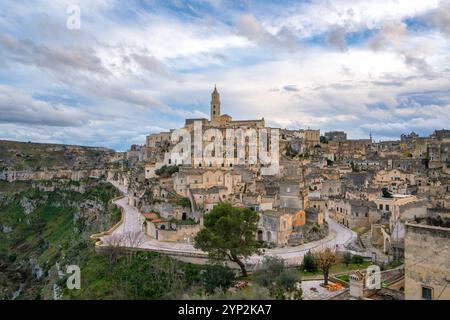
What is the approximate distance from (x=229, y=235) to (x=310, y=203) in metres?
18.3

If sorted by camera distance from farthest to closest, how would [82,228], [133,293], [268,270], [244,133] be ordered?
1. [244,133]
2. [82,228]
3. [133,293]
4. [268,270]

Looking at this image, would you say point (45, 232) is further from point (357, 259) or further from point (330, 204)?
point (357, 259)

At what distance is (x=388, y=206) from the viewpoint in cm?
3684

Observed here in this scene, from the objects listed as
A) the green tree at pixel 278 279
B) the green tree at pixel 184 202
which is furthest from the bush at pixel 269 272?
the green tree at pixel 184 202

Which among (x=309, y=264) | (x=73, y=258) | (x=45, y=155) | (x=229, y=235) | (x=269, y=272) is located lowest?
(x=73, y=258)

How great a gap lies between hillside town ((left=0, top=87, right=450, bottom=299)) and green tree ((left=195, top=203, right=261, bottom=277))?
2834 mm

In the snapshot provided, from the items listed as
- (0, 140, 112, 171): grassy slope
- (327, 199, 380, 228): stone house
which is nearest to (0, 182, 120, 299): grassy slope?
(327, 199, 380, 228): stone house

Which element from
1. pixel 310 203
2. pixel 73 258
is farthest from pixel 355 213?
pixel 73 258

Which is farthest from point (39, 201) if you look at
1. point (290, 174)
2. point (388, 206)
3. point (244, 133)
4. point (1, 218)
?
point (388, 206)

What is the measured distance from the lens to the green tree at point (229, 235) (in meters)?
24.9

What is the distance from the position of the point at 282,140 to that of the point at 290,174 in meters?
24.6

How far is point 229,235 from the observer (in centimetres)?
2544

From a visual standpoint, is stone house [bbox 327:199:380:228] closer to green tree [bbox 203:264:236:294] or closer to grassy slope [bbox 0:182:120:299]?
green tree [bbox 203:264:236:294]

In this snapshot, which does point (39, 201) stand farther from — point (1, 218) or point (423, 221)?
point (423, 221)
